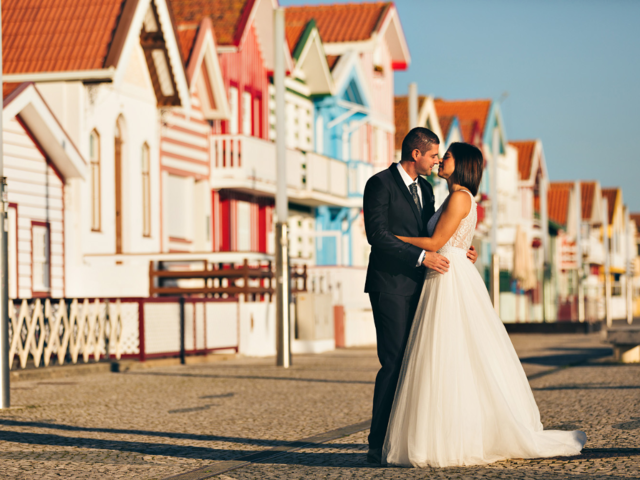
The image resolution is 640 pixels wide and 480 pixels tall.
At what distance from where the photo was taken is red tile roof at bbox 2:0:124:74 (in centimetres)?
2317

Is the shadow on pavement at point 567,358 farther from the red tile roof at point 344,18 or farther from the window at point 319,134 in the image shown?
the red tile roof at point 344,18

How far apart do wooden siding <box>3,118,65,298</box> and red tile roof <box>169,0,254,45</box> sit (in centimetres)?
892

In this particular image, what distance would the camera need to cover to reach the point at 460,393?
23.7 ft

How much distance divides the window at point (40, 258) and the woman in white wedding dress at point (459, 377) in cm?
1546

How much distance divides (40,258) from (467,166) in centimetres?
1588

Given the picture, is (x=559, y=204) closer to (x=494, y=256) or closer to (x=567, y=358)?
(x=494, y=256)

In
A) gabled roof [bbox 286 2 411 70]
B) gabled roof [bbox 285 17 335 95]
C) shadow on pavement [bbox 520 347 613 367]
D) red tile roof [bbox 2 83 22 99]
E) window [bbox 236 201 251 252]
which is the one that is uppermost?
gabled roof [bbox 286 2 411 70]

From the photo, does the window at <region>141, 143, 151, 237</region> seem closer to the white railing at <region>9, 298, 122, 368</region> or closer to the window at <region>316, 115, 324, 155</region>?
the white railing at <region>9, 298, 122, 368</region>

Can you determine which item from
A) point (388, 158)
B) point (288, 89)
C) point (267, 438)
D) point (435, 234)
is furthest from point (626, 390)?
point (388, 158)

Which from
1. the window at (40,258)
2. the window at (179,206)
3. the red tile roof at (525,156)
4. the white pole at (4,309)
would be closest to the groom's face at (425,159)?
the white pole at (4,309)

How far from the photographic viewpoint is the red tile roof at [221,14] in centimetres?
3050

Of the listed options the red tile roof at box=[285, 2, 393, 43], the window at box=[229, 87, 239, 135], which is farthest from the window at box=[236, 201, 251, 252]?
the red tile roof at box=[285, 2, 393, 43]

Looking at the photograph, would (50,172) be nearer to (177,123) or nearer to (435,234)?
(177,123)

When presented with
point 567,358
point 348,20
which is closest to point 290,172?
point 567,358
